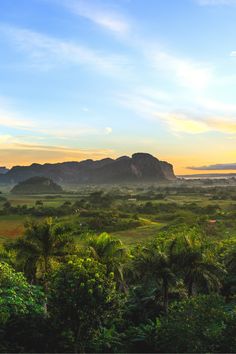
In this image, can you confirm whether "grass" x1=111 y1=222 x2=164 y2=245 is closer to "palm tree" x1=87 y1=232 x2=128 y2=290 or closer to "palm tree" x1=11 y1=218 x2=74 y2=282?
"palm tree" x1=87 y1=232 x2=128 y2=290

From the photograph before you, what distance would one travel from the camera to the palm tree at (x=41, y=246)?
33.1 m

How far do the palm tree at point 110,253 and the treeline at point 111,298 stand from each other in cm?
8

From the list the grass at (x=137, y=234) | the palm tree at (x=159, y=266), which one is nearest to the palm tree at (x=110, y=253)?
the palm tree at (x=159, y=266)

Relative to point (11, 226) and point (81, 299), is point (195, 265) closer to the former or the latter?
point (81, 299)

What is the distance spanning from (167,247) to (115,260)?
436cm

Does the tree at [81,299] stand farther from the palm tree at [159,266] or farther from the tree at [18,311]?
the palm tree at [159,266]

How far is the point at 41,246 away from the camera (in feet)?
109

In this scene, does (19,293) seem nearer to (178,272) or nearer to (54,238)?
(54,238)

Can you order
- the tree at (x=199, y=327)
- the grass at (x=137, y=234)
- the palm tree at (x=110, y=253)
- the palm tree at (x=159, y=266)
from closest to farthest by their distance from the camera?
1. the tree at (x=199, y=327)
2. the palm tree at (x=159, y=266)
3. the palm tree at (x=110, y=253)
4. the grass at (x=137, y=234)

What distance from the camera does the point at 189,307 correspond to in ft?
74.9

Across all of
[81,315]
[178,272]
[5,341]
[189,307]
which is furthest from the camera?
[178,272]

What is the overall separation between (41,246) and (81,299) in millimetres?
9473

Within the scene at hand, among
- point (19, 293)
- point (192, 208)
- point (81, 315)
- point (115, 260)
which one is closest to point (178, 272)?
point (115, 260)

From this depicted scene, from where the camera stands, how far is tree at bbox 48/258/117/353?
80.9ft
